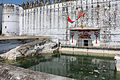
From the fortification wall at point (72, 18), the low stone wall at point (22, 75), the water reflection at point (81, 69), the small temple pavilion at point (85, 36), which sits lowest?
the water reflection at point (81, 69)

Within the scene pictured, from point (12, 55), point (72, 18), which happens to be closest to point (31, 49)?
point (12, 55)

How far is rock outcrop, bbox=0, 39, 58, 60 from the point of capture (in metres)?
13.3

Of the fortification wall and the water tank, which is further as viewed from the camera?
the water tank

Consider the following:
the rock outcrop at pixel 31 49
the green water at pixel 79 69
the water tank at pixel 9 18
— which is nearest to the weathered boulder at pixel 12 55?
the rock outcrop at pixel 31 49

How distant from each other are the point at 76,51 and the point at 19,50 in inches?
366

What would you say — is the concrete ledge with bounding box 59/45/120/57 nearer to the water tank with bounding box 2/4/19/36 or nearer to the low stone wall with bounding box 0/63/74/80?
the water tank with bounding box 2/4/19/36

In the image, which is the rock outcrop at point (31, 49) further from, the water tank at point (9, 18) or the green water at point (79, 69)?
the water tank at point (9, 18)

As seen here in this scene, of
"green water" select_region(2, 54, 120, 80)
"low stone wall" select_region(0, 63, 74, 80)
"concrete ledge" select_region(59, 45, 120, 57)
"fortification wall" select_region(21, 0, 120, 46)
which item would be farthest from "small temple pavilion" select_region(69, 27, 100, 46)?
"low stone wall" select_region(0, 63, 74, 80)

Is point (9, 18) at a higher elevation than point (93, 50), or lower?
higher

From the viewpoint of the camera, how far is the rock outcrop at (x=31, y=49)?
43.7 feet

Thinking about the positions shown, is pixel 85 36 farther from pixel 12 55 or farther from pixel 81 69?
pixel 12 55

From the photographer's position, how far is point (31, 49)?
15.1 meters

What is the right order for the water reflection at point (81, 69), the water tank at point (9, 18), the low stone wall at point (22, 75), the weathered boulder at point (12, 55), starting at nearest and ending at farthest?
1. the low stone wall at point (22, 75)
2. the water reflection at point (81, 69)
3. the weathered boulder at point (12, 55)
4. the water tank at point (9, 18)

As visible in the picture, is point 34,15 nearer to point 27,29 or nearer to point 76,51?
point 27,29
